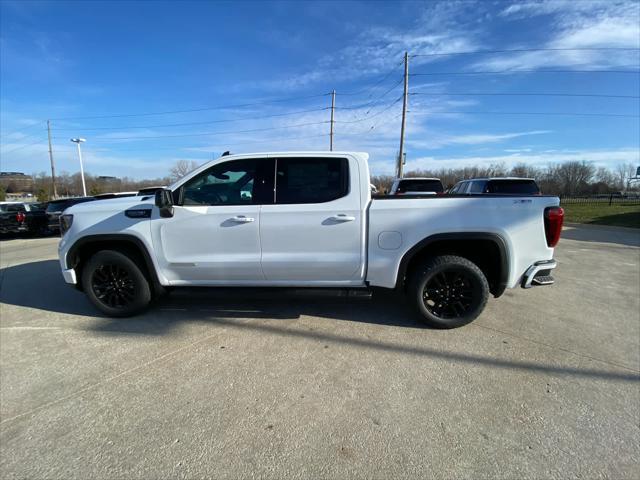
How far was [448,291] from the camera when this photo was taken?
3.62 meters

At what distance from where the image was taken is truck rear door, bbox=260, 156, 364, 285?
3453 millimetres

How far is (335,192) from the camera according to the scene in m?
3.52

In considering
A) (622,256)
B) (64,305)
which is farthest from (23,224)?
(622,256)

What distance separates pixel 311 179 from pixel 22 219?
14962 millimetres

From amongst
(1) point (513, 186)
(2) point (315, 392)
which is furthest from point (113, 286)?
(1) point (513, 186)

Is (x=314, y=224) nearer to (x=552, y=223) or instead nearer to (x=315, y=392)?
(x=315, y=392)

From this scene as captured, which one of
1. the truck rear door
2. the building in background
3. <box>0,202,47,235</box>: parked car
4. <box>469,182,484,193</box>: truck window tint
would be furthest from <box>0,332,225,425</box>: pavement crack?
the building in background

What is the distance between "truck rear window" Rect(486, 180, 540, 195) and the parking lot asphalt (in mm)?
6153

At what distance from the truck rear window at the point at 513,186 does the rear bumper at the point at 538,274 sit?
281 inches

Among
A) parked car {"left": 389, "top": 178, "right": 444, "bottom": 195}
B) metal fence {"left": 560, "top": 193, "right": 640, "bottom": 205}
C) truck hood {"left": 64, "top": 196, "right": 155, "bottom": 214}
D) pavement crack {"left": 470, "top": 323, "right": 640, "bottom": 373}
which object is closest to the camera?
pavement crack {"left": 470, "top": 323, "right": 640, "bottom": 373}

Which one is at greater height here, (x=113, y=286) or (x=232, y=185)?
(x=232, y=185)

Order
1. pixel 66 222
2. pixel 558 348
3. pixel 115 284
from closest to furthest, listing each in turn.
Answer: pixel 558 348 → pixel 66 222 → pixel 115 284

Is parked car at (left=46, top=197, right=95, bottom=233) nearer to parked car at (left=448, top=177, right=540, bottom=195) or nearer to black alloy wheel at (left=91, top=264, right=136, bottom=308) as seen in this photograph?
black alloy wheel at (left=91, top=264, right=136, bottom=308)

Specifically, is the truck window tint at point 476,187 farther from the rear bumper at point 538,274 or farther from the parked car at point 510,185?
the rear bumper at point 538,274
